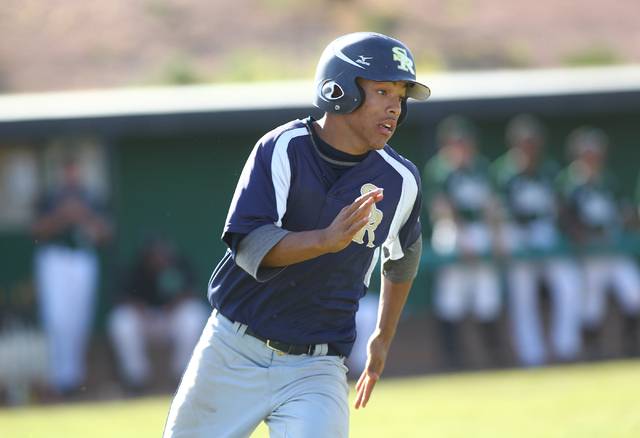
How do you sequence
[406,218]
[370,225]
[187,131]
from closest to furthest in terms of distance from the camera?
[370,225] → [406,218] → [187,131]

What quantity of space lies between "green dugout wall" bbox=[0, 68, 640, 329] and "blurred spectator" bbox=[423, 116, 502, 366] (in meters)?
0.69

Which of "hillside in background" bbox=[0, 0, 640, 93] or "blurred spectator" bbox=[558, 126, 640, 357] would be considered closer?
"blurred spectator" bbox=[558, 126, 640, 357]

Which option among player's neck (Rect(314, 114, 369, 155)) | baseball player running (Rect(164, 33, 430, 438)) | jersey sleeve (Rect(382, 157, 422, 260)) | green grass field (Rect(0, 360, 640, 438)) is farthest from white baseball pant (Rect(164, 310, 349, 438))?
green grass field (Rect(0, 360, 640, 438))

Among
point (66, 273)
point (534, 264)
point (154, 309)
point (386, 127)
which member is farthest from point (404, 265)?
point (66, 273)

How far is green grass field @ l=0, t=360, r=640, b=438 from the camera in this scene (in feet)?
19.1

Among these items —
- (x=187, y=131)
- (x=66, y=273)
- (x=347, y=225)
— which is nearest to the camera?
(x=347, y=225)

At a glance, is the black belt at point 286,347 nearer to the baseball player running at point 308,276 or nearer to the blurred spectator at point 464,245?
the baseball player running at point 308,276

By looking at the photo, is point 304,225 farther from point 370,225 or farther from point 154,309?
point 154,309

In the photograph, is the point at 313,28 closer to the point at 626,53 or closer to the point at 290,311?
the point at 626,53

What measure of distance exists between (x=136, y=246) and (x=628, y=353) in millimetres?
6053

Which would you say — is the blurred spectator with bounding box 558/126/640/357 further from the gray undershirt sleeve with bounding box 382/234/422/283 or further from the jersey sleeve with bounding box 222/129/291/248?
the jersey sleeve with bounding box 222/129/291/248

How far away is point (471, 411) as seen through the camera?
648 cm

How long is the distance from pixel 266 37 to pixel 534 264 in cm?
1802

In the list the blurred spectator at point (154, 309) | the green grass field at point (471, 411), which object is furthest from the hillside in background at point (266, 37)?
the green grass field at point (471, 411)
